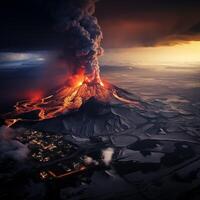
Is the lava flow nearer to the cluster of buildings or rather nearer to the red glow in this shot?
the red glow

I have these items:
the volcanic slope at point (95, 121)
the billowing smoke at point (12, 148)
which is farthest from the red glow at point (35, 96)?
the billowing smoke at point (12, 148)

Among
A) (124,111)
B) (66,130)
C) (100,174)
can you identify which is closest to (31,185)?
(100,174)

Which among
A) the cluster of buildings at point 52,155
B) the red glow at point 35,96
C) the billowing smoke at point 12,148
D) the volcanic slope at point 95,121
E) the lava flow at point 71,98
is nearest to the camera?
the cluster of buildings at point 52,155

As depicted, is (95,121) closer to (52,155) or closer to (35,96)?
(52,155)

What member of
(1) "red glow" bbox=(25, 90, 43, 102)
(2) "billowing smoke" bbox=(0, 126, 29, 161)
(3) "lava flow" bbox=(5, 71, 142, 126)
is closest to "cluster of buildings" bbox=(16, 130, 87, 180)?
(2) "billowing smoke" bbox=(0, 126, 29, 161)

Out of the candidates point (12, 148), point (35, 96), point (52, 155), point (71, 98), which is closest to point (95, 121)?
point (71, 98)

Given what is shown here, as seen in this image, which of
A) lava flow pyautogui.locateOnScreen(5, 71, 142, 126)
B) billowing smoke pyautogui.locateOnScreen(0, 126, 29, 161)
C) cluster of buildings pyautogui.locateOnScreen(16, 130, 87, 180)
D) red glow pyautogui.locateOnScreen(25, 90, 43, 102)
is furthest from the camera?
red glow pyautogui.locateOnScreen(25, 90, 43, 102)

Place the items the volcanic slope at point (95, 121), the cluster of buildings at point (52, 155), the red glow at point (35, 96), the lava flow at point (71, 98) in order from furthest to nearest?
the red glow at point (35, 96)
the lava flow at point (71, 98)
the volcanic slope at point (95, 121)
the cluster of buildings at point (52, 155)

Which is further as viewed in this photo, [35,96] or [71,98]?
[35,96]

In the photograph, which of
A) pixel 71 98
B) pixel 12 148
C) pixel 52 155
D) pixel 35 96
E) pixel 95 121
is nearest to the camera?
pixel 12 148

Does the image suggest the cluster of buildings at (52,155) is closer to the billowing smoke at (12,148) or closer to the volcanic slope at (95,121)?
the billowing smoke at (12,148)
